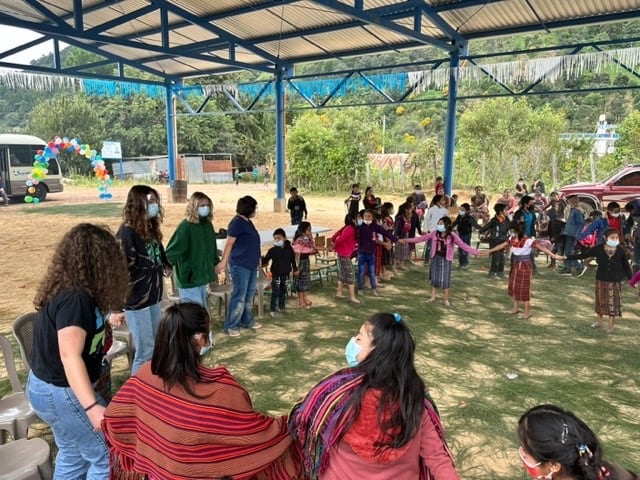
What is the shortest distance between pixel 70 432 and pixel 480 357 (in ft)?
12.7

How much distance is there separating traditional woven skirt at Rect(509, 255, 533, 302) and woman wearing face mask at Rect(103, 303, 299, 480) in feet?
16.3

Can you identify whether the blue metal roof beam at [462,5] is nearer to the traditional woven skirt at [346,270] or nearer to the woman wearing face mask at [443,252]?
the woman wearing face mask at [443,252]

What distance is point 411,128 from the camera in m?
34.1

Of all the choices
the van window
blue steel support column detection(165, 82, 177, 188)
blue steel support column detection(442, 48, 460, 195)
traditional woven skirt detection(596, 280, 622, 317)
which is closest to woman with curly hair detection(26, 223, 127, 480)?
traditional woven skirt detection(596, 280, 622, 317)

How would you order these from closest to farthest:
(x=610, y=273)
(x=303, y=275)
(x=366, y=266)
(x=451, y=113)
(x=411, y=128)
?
1. (x=610, y=273)
2. (x=303, y=275)
3. (x=366, y=266)
4. (x=451, y=113)
5. (x=411, y=128)

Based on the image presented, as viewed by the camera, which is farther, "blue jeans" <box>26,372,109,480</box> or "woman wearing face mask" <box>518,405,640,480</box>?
"blue jeans" <box>26,372,109,480</box>

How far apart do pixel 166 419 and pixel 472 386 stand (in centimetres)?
323

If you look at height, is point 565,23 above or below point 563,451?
above

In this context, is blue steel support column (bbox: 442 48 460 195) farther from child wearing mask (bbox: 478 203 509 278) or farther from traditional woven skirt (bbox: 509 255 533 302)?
traditional woven skirt (bbox: 509 255 533 302)

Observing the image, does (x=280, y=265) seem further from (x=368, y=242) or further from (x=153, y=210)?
(x=153, y=210)

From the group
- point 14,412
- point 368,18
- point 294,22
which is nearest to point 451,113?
point 368,18

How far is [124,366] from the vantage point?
177 inches

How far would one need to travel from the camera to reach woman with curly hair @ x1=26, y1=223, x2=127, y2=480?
1824mm

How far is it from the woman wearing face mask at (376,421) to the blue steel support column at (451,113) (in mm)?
10373
